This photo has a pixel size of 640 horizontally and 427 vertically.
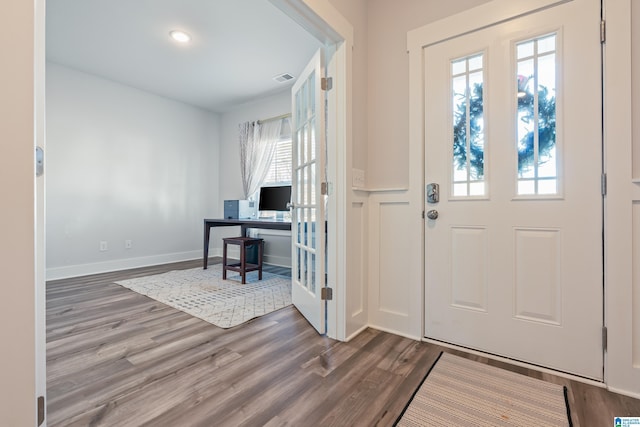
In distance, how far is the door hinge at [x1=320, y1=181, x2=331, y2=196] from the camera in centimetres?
195

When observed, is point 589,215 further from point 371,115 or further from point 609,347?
point 371,115

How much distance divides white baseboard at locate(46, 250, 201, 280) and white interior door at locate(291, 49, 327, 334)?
2878 mm

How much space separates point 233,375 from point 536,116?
2045 millimetres

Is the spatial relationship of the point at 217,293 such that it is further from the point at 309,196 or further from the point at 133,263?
the point at 133,263

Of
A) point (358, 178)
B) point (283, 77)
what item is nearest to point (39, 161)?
point (358, 178)

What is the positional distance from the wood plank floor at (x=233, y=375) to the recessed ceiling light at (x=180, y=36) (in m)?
2.59

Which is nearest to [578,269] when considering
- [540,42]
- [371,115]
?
[540,42]

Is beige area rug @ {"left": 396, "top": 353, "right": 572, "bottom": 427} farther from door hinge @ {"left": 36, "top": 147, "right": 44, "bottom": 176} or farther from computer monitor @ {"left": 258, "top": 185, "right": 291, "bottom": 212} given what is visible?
computer monitor @ {"left": 258, "top": 185, "right": 291, "bottom": 212}

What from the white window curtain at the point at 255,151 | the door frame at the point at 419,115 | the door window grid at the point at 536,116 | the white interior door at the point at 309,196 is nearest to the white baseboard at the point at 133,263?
the white window curtain at the point at 255,151

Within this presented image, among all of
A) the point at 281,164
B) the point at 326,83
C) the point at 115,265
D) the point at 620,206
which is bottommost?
the point at 115,265

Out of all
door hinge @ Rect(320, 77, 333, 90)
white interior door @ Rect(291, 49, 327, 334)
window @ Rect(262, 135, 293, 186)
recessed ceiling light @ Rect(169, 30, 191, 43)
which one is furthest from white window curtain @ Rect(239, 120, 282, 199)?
door hinge @ Rect(320, 77, 333, 90)

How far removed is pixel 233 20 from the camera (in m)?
2.65

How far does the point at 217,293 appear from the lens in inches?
114

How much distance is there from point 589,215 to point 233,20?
2.96 meters
